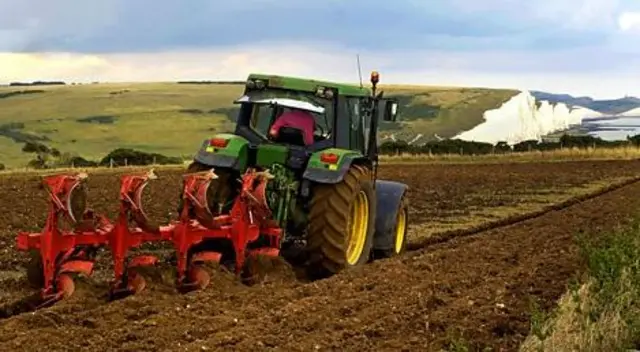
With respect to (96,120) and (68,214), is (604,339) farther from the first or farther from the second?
(96,120)

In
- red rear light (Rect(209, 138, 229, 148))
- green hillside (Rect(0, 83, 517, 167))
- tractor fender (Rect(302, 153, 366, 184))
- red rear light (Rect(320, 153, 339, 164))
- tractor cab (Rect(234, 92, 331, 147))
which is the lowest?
green hillside (Rect(0, 83, 517, 167))

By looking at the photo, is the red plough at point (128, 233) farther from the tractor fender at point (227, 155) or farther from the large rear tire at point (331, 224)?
the tractor fender at point (227, 155)

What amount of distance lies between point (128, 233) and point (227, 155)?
249cm

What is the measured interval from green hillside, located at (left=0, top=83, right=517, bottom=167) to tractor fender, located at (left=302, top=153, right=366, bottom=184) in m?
39.9

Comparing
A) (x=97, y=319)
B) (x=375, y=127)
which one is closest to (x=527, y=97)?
(x=375, y=127)

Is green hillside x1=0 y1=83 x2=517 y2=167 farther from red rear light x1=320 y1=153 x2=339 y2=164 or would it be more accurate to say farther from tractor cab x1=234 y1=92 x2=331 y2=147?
red rear light x1=320 y1=153 x2=339 y2=164

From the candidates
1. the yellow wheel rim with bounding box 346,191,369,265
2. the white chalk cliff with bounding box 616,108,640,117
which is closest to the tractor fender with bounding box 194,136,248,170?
the yellow wheel rim with bounding box 346,191,369,265

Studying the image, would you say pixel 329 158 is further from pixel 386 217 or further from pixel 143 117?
pixel 143 117

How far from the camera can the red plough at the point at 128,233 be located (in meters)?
8.34

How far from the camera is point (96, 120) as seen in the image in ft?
260

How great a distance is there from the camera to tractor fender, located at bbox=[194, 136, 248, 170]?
1073 cm

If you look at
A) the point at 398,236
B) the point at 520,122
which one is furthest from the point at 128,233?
the point at 520,122

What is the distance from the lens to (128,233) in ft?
27.9

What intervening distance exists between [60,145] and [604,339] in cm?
6125
